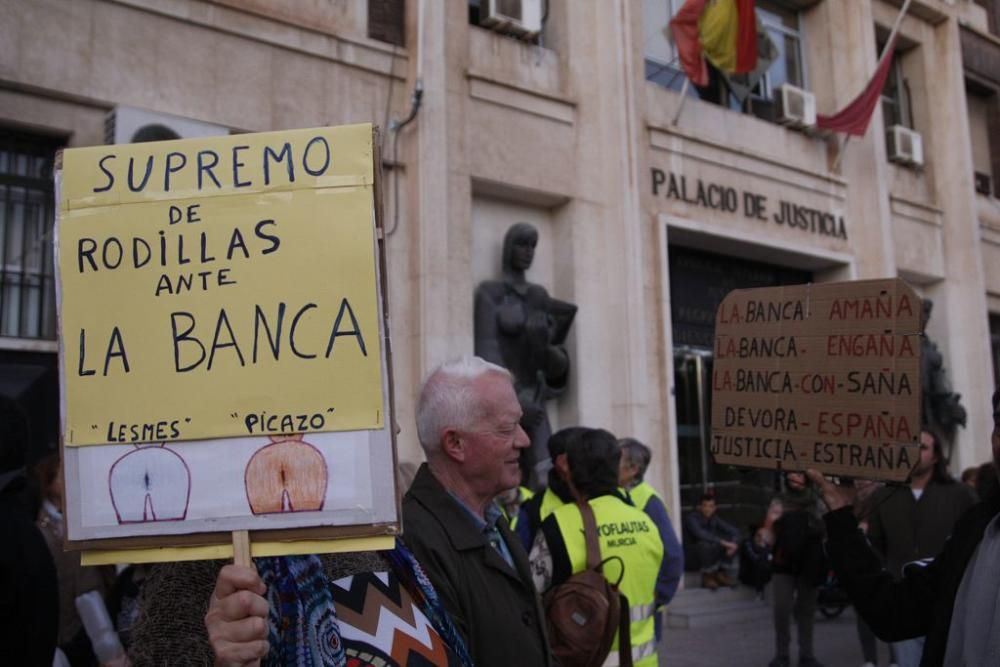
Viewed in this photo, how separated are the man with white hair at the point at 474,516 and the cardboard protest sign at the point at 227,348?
0.66 m

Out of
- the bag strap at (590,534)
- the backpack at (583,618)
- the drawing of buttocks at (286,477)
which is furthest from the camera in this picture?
the bag strap at (590,534)

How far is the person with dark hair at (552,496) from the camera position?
3.99 m

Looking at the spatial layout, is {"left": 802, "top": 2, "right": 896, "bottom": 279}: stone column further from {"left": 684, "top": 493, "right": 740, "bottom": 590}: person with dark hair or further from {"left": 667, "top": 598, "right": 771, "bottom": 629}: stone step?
{"left": 667, "top": 598, "right": 771, "bottom": 629}: stone step

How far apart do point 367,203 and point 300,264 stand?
0.17m

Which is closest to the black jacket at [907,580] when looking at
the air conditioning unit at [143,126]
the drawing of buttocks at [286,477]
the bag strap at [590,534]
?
the bag strap at [590,534]

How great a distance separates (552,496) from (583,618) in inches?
33.0

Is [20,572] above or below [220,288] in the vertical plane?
below

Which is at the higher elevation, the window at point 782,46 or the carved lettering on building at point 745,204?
the window at point 782,46

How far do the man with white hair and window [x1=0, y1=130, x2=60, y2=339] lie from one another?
5.56m

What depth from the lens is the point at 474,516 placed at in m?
2.45

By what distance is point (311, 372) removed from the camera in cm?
167

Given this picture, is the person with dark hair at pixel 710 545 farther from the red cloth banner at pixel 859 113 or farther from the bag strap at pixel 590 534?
the bag strap at pixel 590 534

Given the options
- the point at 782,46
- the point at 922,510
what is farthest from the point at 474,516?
the point at 782,46

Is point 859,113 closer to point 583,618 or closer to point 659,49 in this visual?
point 659,49
